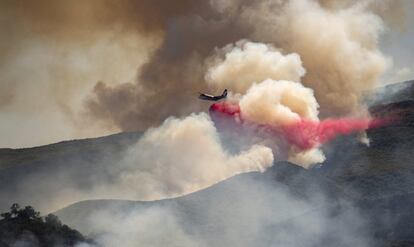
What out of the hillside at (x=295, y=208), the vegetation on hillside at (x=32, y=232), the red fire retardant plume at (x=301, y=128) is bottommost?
the vegetation on hillside at (x=32, y=232)

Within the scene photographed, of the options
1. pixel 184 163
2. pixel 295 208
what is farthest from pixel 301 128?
pixel 184 163

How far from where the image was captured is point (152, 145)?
18412 centimetres

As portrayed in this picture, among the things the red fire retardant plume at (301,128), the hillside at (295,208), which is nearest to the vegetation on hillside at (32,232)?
the hillside at (295,208)

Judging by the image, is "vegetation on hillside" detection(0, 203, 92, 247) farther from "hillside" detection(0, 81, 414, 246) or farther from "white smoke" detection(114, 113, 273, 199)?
"white smoke" detection(114, 113, 273, 199)

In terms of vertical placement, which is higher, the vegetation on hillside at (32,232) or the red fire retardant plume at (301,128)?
the red fire retardant plume at (301,128)

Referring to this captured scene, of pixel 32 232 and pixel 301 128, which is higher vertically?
pixel 301 128

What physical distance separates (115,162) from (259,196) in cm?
8379

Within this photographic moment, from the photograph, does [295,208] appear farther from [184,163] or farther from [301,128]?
[184,163]

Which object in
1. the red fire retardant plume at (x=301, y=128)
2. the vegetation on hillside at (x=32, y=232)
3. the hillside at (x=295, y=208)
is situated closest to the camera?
the vegetation on hillside at (x=32, y=232)

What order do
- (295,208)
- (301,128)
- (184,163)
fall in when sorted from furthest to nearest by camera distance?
(184,163) < (295,208) < (301,128)

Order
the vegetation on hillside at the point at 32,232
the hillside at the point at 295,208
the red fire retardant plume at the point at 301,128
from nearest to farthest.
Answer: the vegetation on hillside at the point at 32,232 → the hillside at the point at 295,208 → the red fire retardant plume at the point at 301,128

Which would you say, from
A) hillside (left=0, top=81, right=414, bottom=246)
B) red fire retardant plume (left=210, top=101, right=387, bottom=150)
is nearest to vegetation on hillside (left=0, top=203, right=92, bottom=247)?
hillside (left=0, top=81, right=414, bottom=246)

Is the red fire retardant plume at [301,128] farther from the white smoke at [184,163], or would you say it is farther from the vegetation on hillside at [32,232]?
the vegetation on hillside at [32,232]

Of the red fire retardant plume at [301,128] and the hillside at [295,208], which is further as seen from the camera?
the red fire retardant plume at [301,128]
